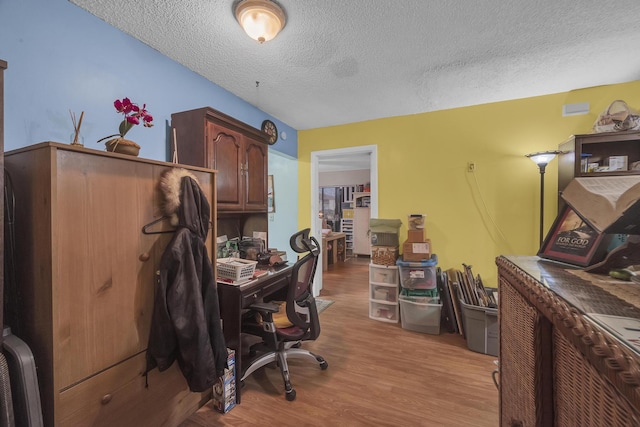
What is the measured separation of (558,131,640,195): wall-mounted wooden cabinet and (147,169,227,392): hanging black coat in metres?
3.02

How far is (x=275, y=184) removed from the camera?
3633 mm

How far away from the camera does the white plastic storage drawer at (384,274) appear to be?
302cm

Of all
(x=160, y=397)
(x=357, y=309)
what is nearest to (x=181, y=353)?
(x=160, y=397)

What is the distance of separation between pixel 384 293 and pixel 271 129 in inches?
95.9

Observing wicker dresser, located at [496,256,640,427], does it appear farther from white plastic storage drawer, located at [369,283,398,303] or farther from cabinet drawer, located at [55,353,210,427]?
white plastic storage drawer, located at [369,283,398,303]

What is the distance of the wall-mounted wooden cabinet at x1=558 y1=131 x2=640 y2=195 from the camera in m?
2.18

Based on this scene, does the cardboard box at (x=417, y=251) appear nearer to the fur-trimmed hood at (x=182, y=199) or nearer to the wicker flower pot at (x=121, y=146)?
the fur-trimmed hood at (x=182, y=199)

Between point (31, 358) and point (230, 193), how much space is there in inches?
56.5

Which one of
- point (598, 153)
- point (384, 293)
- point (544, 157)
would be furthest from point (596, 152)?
point (384, 293)

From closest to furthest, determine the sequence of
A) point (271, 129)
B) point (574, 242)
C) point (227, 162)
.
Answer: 1. point (574, 242)
2. point (227, 162)
3. point (271, 129)

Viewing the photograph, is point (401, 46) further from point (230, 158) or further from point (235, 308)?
point (235, 308)

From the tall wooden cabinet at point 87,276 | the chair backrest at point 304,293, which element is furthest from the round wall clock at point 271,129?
the tall wooden cabinet at point 87,276

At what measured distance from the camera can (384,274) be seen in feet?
10.1

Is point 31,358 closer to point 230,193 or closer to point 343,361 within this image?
point 230,193
